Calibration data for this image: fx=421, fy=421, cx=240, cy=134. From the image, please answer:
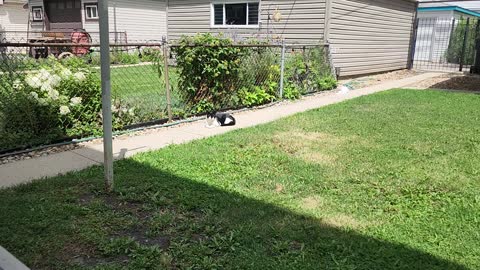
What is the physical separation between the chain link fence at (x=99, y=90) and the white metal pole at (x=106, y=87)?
157cm

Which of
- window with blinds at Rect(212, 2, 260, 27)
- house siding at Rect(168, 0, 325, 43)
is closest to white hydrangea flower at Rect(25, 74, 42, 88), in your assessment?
house siding at Rect(168, 0, 325, 43)

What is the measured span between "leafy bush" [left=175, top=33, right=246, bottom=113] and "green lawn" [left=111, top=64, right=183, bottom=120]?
0.94 feet

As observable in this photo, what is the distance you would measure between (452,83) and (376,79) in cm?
227

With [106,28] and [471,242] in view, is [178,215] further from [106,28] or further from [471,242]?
[471,242]

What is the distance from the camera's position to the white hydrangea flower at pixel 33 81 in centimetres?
530

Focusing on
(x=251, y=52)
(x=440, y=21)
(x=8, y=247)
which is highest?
(x=440, y=21)

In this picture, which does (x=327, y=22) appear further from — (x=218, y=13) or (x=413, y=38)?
(x=413, y=38)

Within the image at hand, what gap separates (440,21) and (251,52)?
14415 millimetres

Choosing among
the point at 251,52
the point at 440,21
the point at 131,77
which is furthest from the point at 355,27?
the point at 440,21

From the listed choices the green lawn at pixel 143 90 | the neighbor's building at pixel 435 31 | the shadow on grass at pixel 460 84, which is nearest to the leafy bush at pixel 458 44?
the neighbor's building at pixel 435 31

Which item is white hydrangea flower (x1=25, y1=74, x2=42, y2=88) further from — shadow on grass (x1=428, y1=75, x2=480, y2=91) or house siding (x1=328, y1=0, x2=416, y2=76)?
shadow on grass (x1=428, y1=75, x2=480, y2=91)

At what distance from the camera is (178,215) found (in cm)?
346

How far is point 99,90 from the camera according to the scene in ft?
19.1

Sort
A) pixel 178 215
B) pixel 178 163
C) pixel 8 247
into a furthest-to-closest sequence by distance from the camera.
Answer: pixel 178 163
pixel 178 215
pixel 8 247
